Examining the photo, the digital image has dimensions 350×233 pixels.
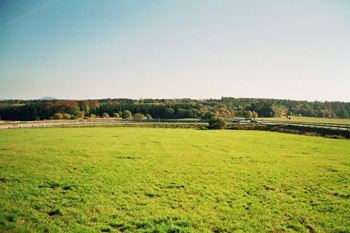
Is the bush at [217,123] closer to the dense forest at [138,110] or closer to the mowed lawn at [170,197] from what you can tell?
the dense forest at [138,110]

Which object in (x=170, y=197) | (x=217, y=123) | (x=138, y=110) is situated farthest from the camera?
(x=138, y=110)

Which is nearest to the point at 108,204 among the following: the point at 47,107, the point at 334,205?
the point at 334,205

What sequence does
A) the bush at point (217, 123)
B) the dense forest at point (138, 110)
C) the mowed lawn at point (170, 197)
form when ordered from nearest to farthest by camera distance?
the mowed lawn at point (170, 197)
the bush at point (217, 123)
the dense forest at point (138, 110)

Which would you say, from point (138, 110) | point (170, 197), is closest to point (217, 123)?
point (170, 197)

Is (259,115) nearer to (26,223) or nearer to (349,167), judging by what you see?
(349,167)

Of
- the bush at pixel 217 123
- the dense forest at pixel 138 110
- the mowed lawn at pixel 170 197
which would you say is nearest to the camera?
the mowed lawn at pixel 170 197

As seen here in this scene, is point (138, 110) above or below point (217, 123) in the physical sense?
above

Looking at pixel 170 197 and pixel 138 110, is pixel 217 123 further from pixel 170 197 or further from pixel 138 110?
Result: pixel 138 110

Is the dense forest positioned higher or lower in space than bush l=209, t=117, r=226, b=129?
higher

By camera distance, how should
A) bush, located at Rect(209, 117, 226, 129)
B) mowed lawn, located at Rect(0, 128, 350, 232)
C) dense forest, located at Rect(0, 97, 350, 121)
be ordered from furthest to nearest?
1. dense forest, located at Rect(0, 97, 350, 121)
2. bush, located at Rect(209, 117, 226, 129)
3. mowed lawn, located at Rect(0, 128, 350, 232)

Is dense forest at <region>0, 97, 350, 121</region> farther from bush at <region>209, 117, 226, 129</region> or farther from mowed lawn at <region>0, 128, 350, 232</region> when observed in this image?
mowed lawn at <region>0, 128, 350, 232</region>

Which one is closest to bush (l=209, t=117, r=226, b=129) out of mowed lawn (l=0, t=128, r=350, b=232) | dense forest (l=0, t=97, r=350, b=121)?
dense forest (l=0, t=97, r=350, b=121)

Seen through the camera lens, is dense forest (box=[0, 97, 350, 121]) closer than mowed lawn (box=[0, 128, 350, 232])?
No

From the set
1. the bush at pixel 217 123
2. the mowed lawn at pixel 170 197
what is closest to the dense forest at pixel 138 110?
the bush at pixel 217 123
